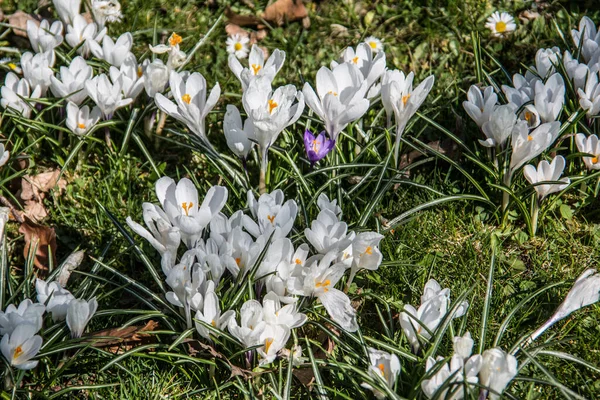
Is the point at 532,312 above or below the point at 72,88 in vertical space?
below

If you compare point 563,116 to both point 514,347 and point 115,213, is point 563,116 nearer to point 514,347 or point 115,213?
point 514,347

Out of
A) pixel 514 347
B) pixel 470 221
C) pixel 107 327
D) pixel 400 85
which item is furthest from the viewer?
pixel 470 221

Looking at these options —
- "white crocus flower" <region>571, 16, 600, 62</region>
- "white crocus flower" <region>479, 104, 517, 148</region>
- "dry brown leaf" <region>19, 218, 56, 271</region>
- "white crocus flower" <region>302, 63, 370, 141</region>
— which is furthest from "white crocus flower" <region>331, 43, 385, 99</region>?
"dry brown leaf" <region>19, 218, 56, 271</region>

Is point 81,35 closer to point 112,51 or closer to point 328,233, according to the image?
point 112,51

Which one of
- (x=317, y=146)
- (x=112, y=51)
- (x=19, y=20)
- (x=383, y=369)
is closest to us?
(x=383, y=369)

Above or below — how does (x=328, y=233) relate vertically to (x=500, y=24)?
below

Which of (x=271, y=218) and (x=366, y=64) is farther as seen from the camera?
(x=366, y=64)

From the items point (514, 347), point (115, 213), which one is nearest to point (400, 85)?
point (514, 347)

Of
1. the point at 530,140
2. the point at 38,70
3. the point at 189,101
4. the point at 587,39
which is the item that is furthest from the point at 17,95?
the point at 587,39
